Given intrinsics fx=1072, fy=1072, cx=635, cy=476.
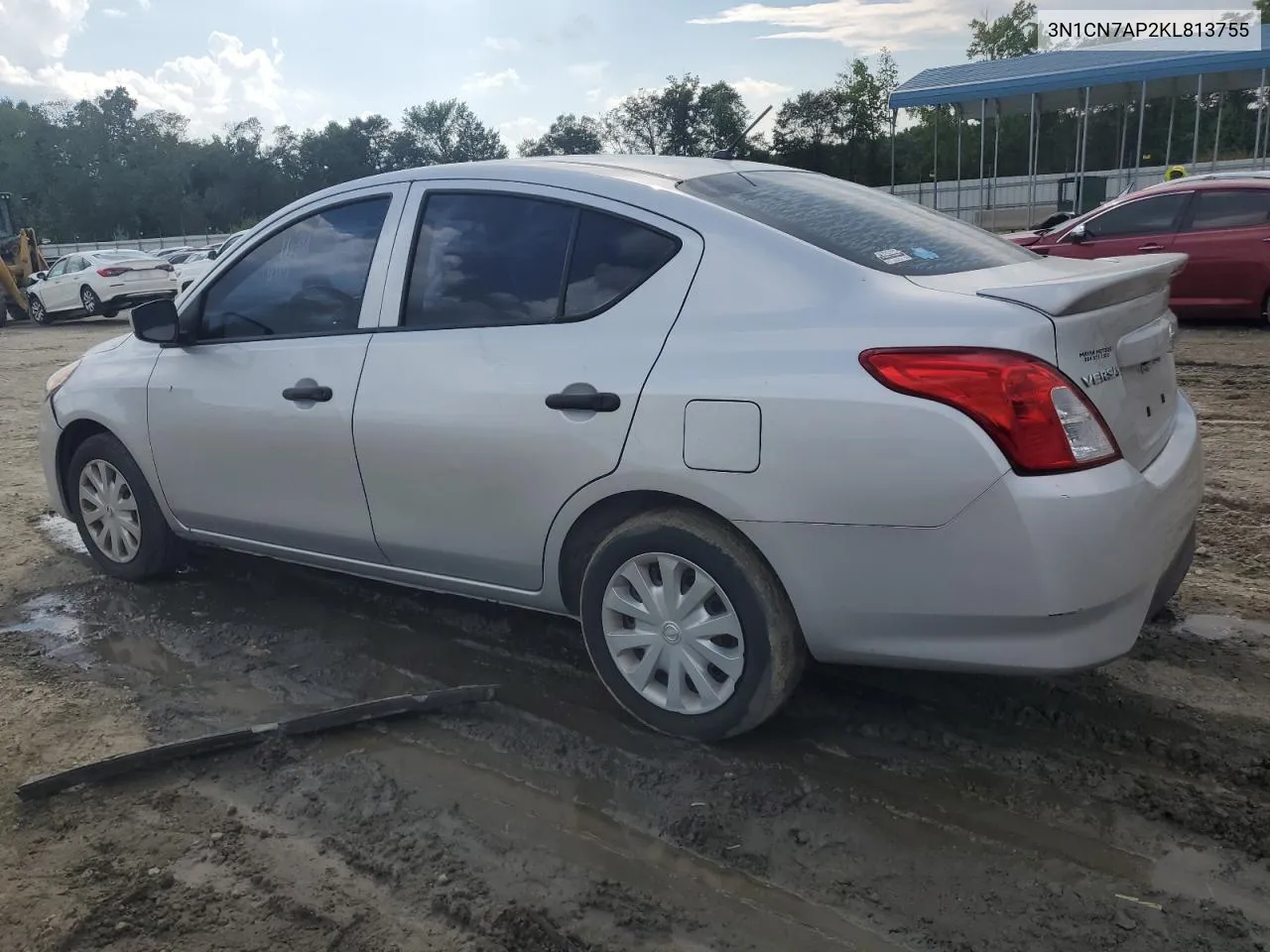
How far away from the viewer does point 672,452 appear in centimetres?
306

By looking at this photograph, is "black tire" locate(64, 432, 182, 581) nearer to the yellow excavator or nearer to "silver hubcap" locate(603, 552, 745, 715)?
"silver hubcap" locate(603, 552, 745, 715)

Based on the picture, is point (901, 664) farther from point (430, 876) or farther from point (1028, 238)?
point (1028, 238)

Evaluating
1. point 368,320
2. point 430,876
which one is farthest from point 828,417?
point 368,320

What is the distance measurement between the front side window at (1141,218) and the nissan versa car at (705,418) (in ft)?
30.5

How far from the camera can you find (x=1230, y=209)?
1127cm

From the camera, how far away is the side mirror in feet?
14.6

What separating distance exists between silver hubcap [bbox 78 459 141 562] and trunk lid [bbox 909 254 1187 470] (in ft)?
12.3

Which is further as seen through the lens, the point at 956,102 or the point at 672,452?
the point at 956,102

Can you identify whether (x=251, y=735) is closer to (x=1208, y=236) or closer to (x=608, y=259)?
(x=608, y=259)

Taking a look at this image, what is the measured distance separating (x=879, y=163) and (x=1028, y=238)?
26240 millimetres

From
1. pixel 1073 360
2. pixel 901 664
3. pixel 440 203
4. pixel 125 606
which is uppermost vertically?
pixel 440 203

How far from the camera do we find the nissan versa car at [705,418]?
2703 mm

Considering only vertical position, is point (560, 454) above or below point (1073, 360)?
below

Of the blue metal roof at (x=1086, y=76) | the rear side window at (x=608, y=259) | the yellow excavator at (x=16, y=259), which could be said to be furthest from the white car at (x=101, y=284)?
the rear side window at (x=608, y=259)
